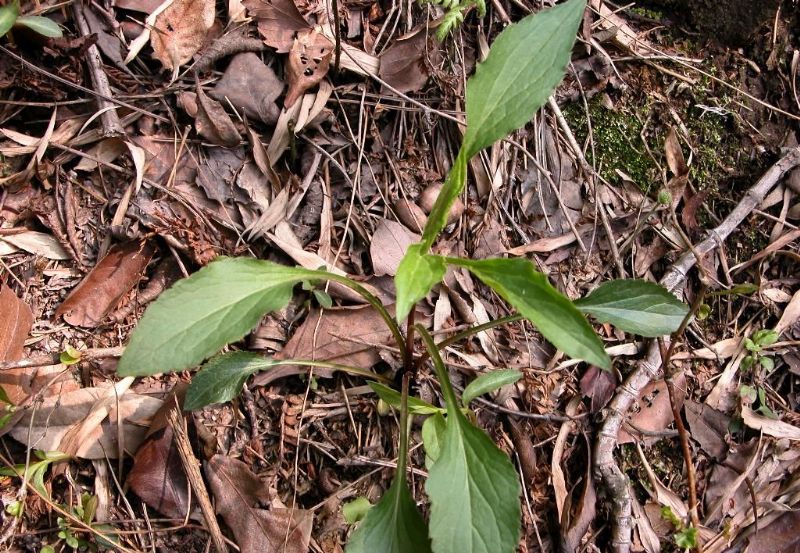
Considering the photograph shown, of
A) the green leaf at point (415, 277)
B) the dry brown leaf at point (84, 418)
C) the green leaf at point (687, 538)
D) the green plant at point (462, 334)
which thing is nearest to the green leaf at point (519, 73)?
the green plant at point (462, 334)

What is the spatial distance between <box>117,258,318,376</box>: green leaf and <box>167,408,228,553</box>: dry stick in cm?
55

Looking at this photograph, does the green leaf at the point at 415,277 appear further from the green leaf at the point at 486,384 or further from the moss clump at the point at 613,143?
the moss clump at the point at 613,143

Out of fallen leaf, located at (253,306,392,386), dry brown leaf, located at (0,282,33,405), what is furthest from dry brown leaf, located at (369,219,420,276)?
dry brown leaf, located at (0,282,33,405)

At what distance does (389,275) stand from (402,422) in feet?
2.00

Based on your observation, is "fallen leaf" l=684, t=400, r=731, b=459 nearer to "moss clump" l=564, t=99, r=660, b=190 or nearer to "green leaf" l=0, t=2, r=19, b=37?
"moss clump" l=564, t=99, r=660, b=190

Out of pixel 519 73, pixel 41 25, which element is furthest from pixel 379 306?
pixel 41 25

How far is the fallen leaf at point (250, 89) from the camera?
2172 millimetres

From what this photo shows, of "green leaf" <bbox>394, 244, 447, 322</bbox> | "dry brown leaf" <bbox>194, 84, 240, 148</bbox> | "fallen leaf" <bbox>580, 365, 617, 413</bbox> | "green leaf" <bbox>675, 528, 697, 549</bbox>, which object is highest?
"dry brown leaf" <bbox>194, 84, 240, 148</bbox>

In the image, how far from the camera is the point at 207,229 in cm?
208

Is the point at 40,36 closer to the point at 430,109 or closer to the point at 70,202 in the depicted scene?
the point at 70,202

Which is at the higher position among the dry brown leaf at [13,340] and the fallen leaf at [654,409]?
the dry brown leaf at [13,340]

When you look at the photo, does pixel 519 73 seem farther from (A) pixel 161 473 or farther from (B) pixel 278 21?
(A) pixel 161 473

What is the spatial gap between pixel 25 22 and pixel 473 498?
1.97 meters

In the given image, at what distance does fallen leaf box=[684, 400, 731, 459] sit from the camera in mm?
2188
